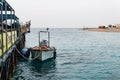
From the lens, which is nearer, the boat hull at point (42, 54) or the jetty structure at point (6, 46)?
the jetty structure at point (6, 46)

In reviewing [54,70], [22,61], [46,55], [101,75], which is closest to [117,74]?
[101,75]

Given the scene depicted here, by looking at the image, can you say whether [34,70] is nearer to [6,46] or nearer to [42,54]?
[42,54]

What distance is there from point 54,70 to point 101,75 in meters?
6.03

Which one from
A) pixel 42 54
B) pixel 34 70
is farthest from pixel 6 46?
pixel 42 54

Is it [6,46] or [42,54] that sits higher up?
[6,46]

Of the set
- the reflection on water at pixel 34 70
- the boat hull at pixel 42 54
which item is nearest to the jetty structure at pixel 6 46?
the reflection on water at pixel 34 70

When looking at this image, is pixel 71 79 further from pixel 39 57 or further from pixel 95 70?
pixel 39 57

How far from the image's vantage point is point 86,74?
28312mm

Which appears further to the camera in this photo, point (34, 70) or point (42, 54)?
point (42, 54)

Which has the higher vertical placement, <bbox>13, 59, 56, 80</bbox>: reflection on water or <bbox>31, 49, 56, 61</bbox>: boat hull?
<bbox>31, 49, 56, 61</bbox>: boat hull

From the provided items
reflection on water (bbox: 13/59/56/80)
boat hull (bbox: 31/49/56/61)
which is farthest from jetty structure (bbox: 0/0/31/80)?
boat hull (bbox: 31/49/56/61)

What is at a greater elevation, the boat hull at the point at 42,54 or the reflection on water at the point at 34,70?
the boat hull at the point at 42,54

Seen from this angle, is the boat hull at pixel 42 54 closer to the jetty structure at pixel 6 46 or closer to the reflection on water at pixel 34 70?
the reflection on water at pixel 34 70

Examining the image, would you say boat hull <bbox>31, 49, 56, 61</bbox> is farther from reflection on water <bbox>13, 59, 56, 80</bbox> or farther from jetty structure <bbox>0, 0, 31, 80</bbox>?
jetty structure <bbox>0, 0, 31, 80</bbox>
